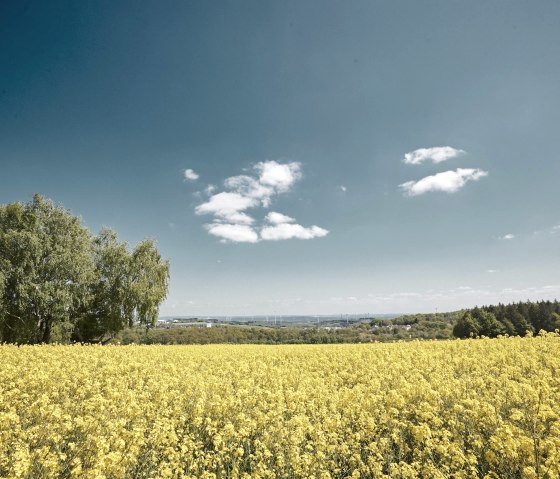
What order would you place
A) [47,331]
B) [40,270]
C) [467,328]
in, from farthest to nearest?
1. [467,328]
2. [47,331]
3. [40,270]

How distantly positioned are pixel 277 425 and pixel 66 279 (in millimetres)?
25230

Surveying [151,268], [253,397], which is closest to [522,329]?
[151,268]

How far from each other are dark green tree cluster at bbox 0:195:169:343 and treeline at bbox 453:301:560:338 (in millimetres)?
55331

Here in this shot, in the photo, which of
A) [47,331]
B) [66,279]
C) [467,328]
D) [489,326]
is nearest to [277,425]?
[66,279]

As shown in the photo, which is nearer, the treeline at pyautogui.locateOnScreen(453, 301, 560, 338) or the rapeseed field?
the rapeseed field

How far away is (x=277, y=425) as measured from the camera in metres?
6.52

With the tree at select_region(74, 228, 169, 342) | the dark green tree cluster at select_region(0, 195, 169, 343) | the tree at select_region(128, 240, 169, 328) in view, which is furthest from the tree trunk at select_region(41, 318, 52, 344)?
the tree at select_region(128, 240, 169, 328)

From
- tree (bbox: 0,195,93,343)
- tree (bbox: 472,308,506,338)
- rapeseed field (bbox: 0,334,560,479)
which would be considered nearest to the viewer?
rapeseed field (bbox: 0,334,560,479)

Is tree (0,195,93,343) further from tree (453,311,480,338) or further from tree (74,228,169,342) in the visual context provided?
tree (453,311,480,338)

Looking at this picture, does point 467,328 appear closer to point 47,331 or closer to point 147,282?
point 147,282

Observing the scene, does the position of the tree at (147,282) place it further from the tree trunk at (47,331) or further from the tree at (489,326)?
the tree at (489,326)

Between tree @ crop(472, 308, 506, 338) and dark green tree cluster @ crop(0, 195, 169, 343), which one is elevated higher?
dark green tree cluster @ crop(0, 195, 169, 343)

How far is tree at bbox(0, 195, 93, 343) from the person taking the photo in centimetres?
2334

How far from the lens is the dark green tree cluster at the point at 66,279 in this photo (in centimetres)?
2358
